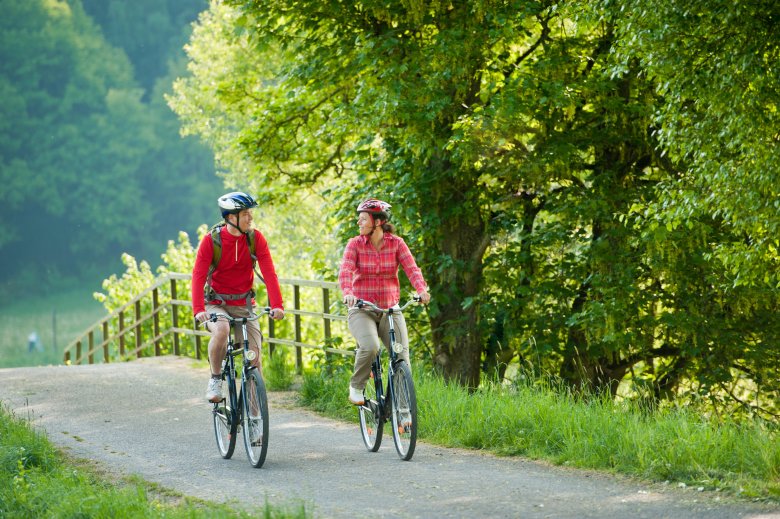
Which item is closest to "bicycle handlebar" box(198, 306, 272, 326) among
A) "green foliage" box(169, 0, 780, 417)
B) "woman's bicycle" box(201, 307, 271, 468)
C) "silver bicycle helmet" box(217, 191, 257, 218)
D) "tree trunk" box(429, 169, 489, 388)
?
"woman's bicycle" box(201, 307, 271, 468)

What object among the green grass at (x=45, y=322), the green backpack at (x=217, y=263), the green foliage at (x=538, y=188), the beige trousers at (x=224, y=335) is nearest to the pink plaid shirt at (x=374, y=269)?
the green backpack at (x=217, y=263)

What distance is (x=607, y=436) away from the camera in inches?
309

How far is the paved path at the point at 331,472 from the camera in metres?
6.53

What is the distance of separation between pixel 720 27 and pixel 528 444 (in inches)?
153

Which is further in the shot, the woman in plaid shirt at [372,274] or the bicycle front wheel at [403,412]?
the woman in plaid shirt at [372,274]


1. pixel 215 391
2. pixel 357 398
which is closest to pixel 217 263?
pixel 215 391

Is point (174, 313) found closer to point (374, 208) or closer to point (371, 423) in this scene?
point (371, 423)

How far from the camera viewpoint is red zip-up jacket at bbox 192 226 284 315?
27.2ft

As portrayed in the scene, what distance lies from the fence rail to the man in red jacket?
12.4ft

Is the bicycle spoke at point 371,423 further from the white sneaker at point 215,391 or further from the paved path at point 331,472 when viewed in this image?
the white sneaker at point 215,391

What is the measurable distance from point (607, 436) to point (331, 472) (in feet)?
6.73

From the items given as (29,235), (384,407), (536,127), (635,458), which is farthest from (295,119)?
(29,235)

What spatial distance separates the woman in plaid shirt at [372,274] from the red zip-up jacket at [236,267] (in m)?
0.57

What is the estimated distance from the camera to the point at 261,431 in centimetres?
802
